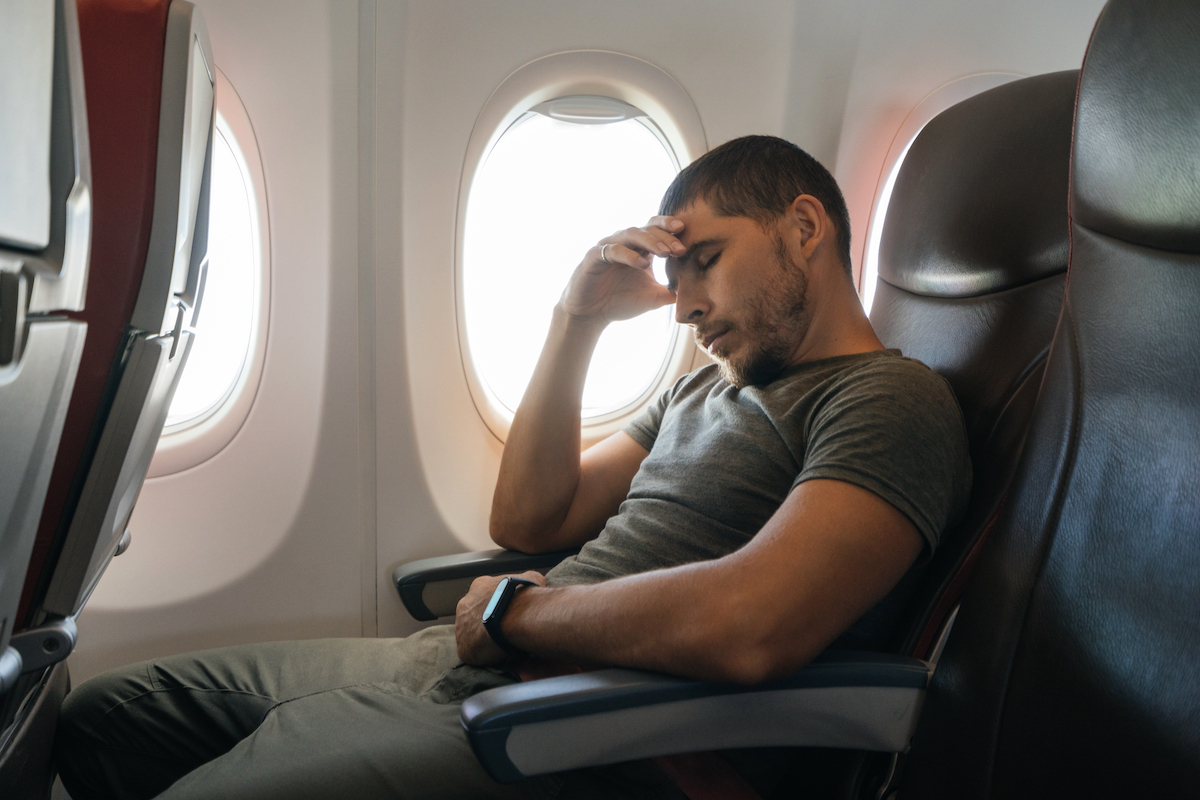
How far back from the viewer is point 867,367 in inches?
50.6

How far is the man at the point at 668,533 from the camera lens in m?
1.04

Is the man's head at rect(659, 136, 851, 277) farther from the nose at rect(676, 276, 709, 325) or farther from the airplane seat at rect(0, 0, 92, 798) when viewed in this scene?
the airplane seat at rect(0, 0, 92, 798)

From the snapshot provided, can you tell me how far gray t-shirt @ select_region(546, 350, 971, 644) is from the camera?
43.3 inches

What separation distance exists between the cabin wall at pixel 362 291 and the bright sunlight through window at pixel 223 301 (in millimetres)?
92

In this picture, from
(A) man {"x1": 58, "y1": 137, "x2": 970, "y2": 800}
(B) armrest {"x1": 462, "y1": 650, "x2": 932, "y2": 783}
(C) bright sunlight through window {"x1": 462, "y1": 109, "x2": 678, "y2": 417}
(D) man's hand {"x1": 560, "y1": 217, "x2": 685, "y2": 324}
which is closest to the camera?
(B) armrest {"x1": 462, "y1": 650, "x2": 932, "y2": 783}

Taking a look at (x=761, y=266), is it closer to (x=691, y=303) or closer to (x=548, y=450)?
(x=691, y=303)

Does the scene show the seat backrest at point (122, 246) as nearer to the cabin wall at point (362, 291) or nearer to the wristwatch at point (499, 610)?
the wristwatch at point (499, 610)

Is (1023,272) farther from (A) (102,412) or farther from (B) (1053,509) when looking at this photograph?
(A) (102,412)

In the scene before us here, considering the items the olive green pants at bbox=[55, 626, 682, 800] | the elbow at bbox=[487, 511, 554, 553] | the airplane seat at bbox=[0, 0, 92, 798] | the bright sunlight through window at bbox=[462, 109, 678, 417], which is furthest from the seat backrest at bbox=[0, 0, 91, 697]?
the bright sunlight through window at bbox=[462, 109, 678, 417]

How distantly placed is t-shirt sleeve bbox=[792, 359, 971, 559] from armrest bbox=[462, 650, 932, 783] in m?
0.21

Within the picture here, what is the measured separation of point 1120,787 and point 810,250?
981 mm

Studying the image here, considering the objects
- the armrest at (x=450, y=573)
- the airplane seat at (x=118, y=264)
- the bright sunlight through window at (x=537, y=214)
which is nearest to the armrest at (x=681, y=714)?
the airplane seat at (x=118, y=264)

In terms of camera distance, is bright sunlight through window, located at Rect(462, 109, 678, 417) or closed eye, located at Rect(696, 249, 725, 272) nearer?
closed eye, located at Rect(696, 249, 725, 272)

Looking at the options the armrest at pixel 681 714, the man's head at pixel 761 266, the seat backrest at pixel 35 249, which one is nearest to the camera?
the seat backrest at pixel 35 249
